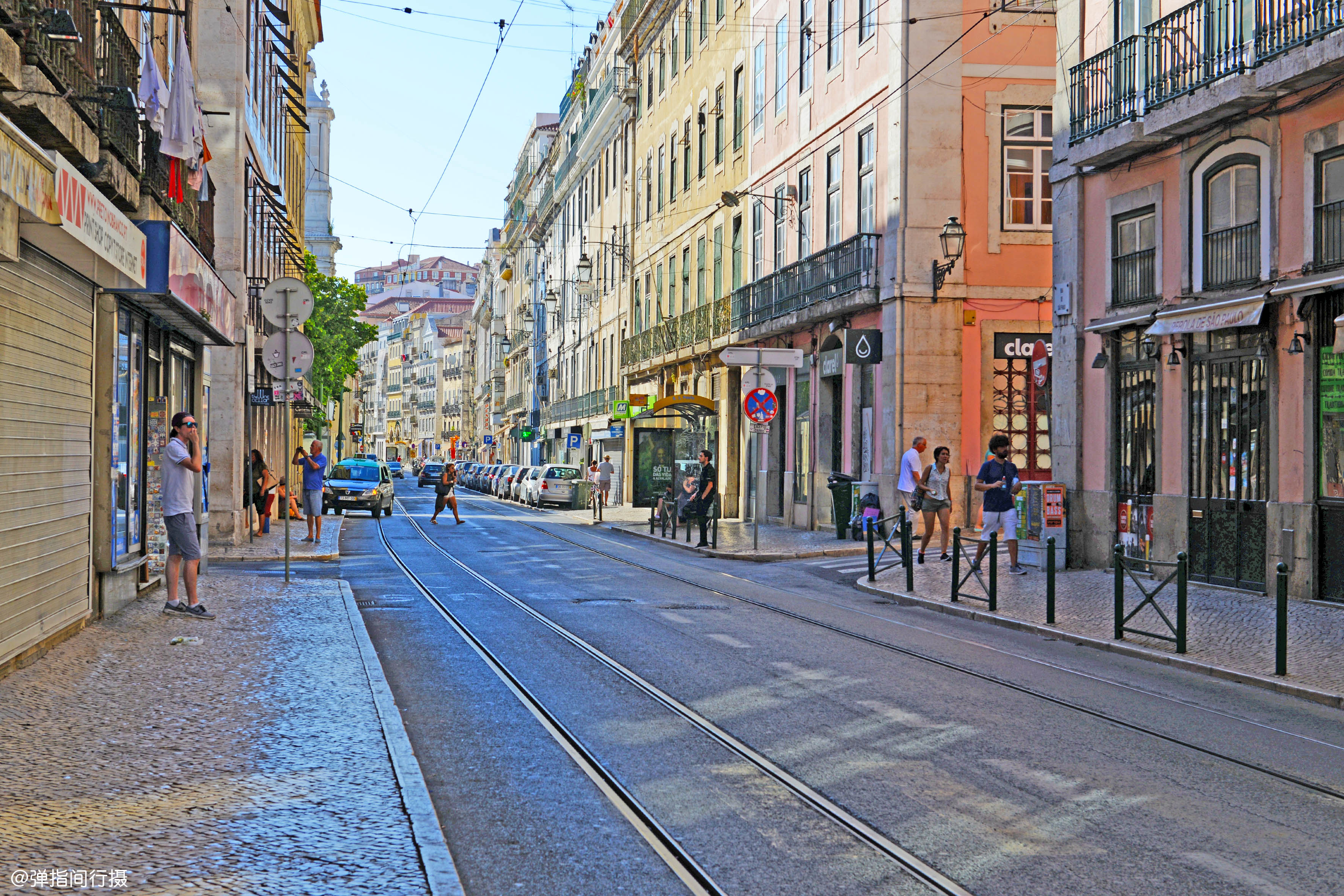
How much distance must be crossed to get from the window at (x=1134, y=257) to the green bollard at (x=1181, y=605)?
7801mm

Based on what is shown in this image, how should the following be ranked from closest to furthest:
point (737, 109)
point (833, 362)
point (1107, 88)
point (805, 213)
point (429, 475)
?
point (1107, 88), point (833, 362), point (805, 213), point (737, 109), point (429, 475)

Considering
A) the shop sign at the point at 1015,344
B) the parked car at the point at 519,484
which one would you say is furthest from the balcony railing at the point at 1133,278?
the parked car at the point at 519,484

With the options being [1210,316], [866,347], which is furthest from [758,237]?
[1210,316]

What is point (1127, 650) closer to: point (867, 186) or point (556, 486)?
point (867, 186)

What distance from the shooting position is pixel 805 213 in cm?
3259

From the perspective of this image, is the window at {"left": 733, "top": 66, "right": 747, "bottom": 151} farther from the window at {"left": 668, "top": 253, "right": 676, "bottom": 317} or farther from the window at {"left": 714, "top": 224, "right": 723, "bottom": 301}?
the window at {"left": 668, "top": 253, "right": 676, "bottom": 317}

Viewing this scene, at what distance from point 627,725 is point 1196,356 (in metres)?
12.1

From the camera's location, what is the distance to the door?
16219 millimetres

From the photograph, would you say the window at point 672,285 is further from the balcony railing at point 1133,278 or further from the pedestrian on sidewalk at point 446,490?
the balcony railing at point 1133,278

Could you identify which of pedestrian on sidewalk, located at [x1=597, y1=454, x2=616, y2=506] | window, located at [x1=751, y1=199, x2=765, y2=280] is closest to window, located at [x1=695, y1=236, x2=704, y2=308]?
window, located at [x1=751, y1=199, x2=765, y2=280]

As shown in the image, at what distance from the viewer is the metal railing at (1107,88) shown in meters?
18.5

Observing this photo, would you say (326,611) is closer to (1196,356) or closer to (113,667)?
(113,667)

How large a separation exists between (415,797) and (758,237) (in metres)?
31.5

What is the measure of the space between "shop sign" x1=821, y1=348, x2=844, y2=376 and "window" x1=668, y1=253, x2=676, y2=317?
15.6 meters
